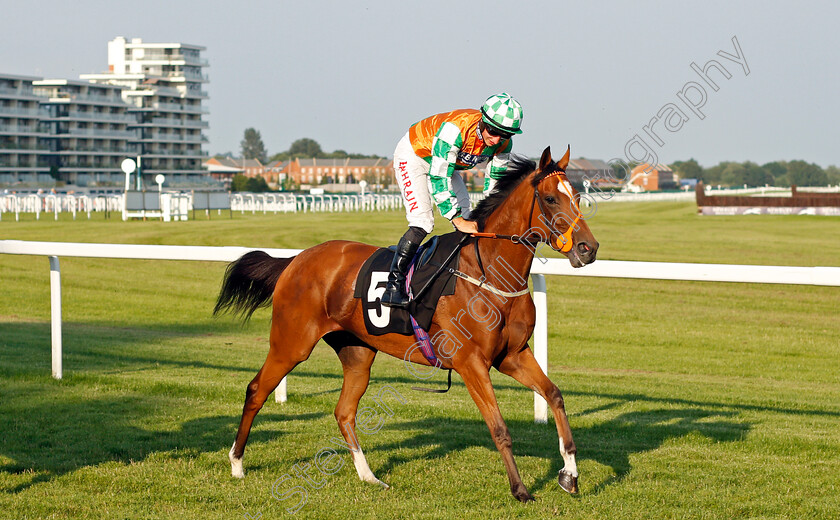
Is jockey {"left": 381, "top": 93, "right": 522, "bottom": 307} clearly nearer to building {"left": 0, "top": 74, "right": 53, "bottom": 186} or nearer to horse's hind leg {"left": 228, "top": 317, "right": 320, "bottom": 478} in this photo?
horse's hind leg {"left": 228, "top": 317, "right": 320, "bottom": 478}

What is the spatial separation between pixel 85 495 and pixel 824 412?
498 cm

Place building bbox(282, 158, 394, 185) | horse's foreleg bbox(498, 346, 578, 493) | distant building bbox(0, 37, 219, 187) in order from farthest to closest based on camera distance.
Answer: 1. building bbox(282, 158, 394, 185)
2. distant building bbox(0, 37, 219, 187)
3. horse's foreleg bbox(498, 346, 578, 493)

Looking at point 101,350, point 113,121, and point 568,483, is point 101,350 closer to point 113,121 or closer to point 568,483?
point 568,483

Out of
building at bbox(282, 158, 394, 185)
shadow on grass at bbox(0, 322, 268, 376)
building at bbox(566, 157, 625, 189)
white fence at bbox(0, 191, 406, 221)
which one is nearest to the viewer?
building at bbox(566, 157, 625, 189)

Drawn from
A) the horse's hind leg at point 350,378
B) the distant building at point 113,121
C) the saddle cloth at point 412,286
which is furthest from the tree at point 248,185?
the saddle cloth at point 412,286

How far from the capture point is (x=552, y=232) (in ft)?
14.2

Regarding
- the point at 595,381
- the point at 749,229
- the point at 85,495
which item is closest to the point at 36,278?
the point at 595,381

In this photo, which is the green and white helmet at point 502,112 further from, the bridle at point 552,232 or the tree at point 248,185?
the tree at point 248,185

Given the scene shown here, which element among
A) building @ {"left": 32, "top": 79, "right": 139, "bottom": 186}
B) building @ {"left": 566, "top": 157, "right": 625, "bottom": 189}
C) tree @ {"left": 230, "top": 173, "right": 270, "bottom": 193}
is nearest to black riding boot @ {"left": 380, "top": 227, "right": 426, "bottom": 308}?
building @ {"left": 566, "top": 157, "right": 625, "bottom": 189}

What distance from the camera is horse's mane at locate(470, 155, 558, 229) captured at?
462 cm

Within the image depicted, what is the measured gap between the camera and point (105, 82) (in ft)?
387

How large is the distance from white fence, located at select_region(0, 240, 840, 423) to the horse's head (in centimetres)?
109

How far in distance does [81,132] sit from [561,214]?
105 metres

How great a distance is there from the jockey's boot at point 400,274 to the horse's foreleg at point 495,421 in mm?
496
